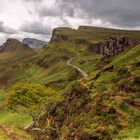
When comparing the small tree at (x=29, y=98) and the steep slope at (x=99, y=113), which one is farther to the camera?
the small tree at (x=29, y=98)

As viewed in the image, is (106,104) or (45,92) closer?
(106,104)

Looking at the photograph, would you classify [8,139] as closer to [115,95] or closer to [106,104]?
[106,104]

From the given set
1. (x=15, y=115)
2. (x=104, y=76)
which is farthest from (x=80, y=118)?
(x=15, y=115)

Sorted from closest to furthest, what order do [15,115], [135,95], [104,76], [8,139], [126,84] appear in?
1. [8,139]
2. [135,95]
3. [126,84]
4. [104,76]
5. [15,115]

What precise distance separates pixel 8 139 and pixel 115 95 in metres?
28.2

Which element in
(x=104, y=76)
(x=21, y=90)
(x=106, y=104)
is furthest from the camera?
(x=104, y=76)

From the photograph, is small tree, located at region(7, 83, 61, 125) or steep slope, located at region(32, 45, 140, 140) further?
small tree, located at region(7, 83, 61, 125)

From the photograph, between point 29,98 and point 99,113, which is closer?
point 99,113

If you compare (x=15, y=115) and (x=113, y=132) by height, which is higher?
(x=113, y=132)

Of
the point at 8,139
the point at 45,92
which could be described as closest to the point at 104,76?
the point at 45,92

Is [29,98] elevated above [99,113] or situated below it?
below

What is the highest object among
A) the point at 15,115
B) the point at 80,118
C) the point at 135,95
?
the point at 135,95

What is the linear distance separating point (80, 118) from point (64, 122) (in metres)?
10.8

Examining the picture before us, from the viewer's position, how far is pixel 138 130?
57438 mm
